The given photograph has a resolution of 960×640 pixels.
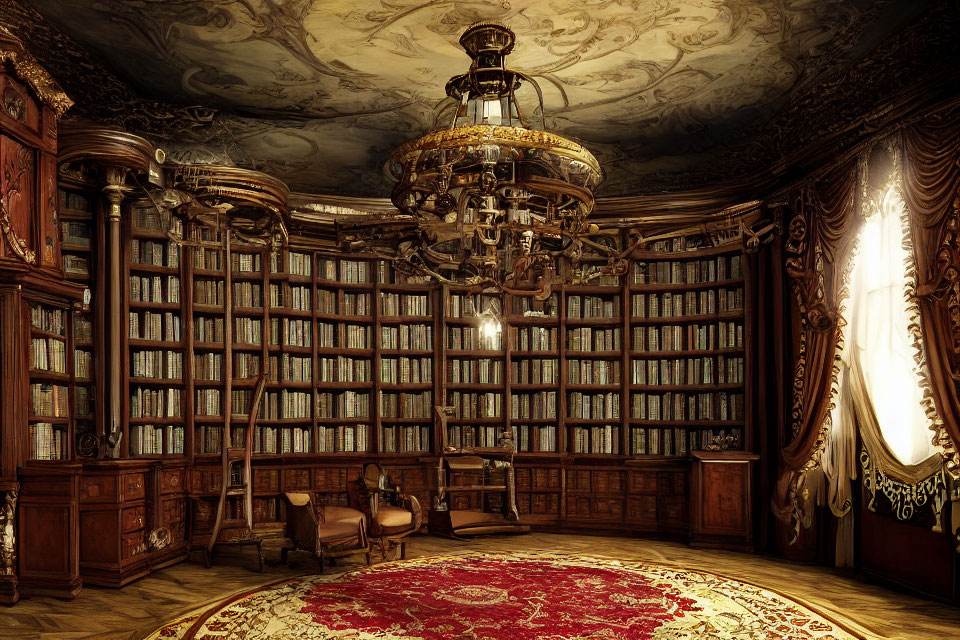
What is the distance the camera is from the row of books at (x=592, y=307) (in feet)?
29.6

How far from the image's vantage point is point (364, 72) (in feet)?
21.2

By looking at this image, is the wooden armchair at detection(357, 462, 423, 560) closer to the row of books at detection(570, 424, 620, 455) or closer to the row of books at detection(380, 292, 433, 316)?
the row of books at detection(380, 292, 433, 316)

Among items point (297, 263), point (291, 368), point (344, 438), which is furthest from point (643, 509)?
point (297, 263)

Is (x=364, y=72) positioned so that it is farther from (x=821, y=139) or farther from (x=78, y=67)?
(x=821, y=139)

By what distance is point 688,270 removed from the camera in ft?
28.8

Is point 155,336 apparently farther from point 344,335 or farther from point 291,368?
point 344,335

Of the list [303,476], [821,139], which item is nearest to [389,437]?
[303,476]

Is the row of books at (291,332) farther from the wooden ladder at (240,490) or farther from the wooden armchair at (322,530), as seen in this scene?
the wooden armchair at (322,530)

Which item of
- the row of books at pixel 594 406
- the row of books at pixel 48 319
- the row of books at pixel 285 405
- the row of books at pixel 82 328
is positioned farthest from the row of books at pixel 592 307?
the row of books at pixel 48 319

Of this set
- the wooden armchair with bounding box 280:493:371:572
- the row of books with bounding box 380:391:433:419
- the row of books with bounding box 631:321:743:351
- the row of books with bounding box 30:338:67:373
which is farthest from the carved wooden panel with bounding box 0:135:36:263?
the row of books with bounding box 631:321:743:351

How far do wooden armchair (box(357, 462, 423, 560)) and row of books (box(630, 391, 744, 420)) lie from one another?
9.85 feet

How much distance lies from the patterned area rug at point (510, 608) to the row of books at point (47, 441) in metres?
2.05

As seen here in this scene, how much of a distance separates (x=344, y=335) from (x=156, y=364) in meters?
2.03

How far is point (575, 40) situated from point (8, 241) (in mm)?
4353
